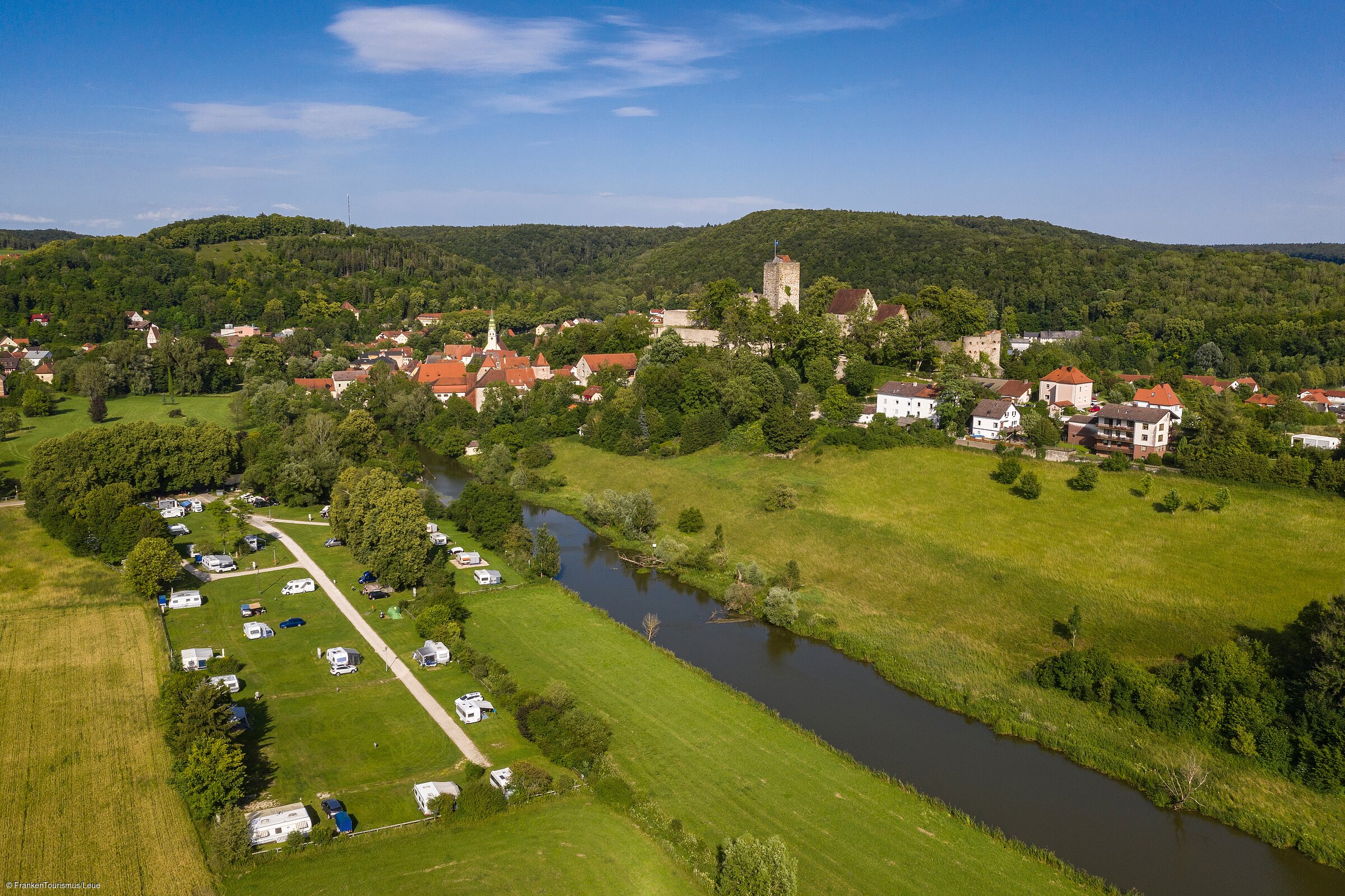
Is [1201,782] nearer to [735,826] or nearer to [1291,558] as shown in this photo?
[735,826]

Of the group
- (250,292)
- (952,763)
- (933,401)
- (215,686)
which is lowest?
(952,763)

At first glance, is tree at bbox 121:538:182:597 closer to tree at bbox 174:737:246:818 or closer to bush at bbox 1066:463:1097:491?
tree at bbox 174:737:246:818

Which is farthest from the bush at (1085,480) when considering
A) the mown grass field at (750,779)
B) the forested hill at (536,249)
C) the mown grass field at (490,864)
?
the forested hill at (536,249)

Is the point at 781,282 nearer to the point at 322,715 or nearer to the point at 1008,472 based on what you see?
the point at 1008,472

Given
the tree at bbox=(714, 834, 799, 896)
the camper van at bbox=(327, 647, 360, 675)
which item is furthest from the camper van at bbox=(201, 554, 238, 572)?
the tree at bbox=(714, 834, 799, 896)

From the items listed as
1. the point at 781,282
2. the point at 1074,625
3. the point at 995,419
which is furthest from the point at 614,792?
the point at 781,282

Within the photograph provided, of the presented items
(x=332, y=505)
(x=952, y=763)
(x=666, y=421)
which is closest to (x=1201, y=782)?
(x=952, y=763)
